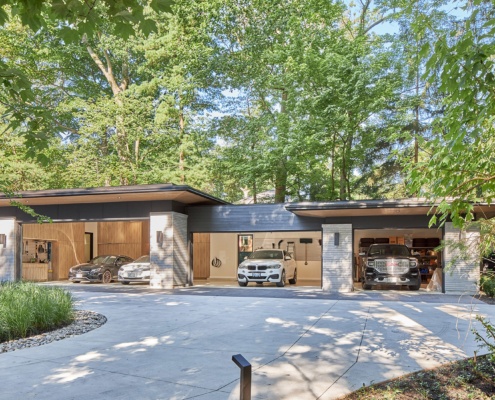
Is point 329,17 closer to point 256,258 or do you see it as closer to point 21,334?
point 256,258

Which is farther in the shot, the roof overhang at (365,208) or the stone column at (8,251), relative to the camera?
the stone column at (8,251)

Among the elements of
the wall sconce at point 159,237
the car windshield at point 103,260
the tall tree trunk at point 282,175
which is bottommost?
the car windshield at point 103,260

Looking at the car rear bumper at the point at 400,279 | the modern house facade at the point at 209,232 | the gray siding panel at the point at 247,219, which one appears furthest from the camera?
the gray siding panel at the point at 247,219

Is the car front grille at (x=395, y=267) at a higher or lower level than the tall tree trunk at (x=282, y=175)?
lower

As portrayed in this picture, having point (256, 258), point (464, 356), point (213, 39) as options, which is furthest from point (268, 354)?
point (213, 39)

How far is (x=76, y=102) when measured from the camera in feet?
70.2

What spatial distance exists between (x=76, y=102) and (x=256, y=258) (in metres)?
12.2

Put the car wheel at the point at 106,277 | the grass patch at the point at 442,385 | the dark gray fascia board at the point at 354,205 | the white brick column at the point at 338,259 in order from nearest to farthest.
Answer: the grass patch at the point at 442,385, the dark gray fascia board at the point at 354,205, the white brick column at the point at 338,259, the car wheel at the point at 106,277

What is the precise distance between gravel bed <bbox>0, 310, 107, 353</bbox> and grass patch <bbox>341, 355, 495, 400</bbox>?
15.6 ft

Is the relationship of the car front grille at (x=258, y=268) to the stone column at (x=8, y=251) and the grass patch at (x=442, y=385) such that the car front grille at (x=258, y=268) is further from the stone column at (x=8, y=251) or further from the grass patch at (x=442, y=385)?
the grass patch at (x=442, y=385)

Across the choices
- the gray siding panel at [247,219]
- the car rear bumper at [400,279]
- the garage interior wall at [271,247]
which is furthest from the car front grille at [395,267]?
the garage interior wall at [271,247]

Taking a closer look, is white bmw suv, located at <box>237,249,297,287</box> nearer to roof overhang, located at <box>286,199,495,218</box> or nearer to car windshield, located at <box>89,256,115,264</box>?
roof overhang, located at <box>286,199,495,218</box>

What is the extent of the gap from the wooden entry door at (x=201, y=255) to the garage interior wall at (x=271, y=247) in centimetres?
19

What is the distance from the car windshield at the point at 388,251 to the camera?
15172 mm
